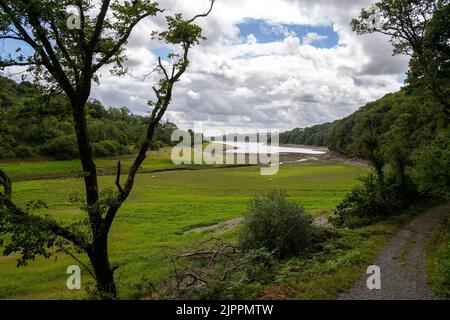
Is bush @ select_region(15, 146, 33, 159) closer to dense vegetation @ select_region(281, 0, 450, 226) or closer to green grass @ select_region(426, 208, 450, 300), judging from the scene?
dense vegetation @ select_region(281, 0, 450, 226)

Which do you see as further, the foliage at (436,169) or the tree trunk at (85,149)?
the foliage at (436,169)

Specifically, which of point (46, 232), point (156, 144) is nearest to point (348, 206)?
point (156, 144)

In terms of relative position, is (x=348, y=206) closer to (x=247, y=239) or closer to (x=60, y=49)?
(x=247, y=239)

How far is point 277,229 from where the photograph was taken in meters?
20.4

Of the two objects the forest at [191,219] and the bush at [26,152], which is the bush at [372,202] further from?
the bush at [26,152]

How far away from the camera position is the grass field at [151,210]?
2378 cm

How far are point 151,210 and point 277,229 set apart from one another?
100 ft

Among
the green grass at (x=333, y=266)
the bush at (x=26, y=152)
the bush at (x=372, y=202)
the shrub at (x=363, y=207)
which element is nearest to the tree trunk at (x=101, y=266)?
the green grass at (x=333, y=266)

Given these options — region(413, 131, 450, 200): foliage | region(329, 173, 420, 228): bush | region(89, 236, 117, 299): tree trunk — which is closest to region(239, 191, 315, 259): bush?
region(89, 236, 117, 299): tree trunk

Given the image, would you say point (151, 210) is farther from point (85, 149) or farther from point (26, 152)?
point (26, 152)

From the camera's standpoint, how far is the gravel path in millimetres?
13627

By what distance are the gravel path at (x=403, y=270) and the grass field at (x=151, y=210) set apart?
991 centimetres

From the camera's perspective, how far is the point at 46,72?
47.9 ft

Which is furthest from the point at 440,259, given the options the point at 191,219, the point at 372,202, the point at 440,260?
the point at 191,219
